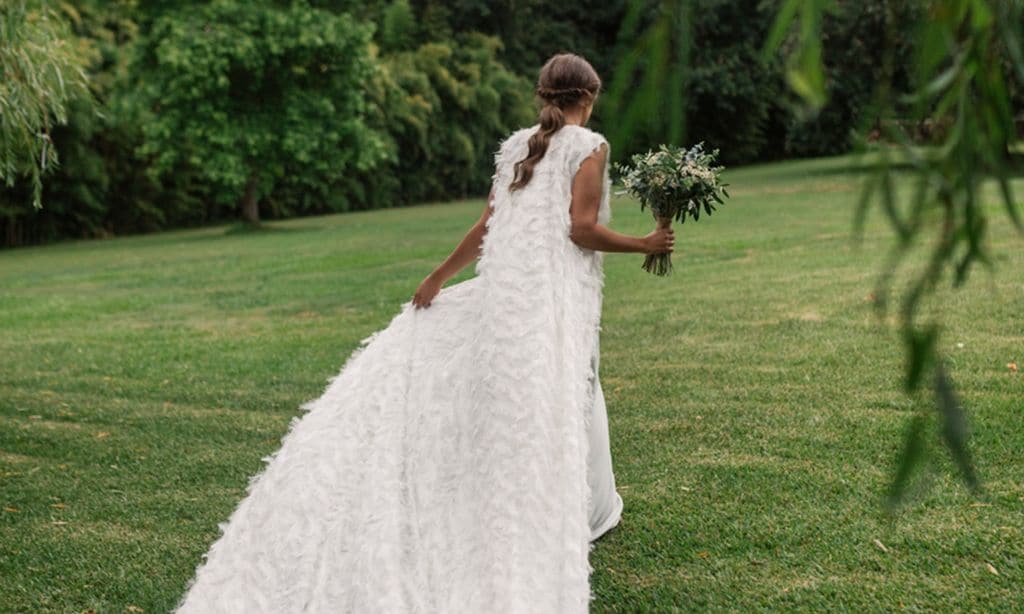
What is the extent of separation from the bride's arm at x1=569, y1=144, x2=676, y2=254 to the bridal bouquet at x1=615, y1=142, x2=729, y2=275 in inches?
11.5

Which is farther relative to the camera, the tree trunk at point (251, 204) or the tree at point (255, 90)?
the tree trunk at point (251, 204)

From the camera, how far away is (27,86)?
769cm

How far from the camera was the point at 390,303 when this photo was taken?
41.8ft

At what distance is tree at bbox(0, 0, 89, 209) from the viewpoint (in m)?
7.39

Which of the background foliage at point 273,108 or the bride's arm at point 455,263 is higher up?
the background foliage at point 273,108

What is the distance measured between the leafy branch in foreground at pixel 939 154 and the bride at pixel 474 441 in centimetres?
222

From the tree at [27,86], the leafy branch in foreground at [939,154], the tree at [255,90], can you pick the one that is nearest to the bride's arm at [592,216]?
the leafy branch in foreground at [939,154]

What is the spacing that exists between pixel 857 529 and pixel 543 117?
2192mm

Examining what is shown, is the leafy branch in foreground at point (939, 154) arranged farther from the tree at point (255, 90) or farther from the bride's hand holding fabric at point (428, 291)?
the tree at point (255, 90)

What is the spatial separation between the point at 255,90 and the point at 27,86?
2132 centimetres

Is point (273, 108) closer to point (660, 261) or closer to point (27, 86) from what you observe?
point (27, 86)

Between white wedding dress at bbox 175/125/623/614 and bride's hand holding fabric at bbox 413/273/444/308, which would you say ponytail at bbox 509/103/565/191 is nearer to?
white wedding dress at bbox 175/125/623/614

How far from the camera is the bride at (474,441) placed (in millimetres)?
3777

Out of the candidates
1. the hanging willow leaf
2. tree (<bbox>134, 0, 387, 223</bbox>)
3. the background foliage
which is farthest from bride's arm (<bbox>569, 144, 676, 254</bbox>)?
tree (<bbox>134, 0, 387, 223</bbox>)
